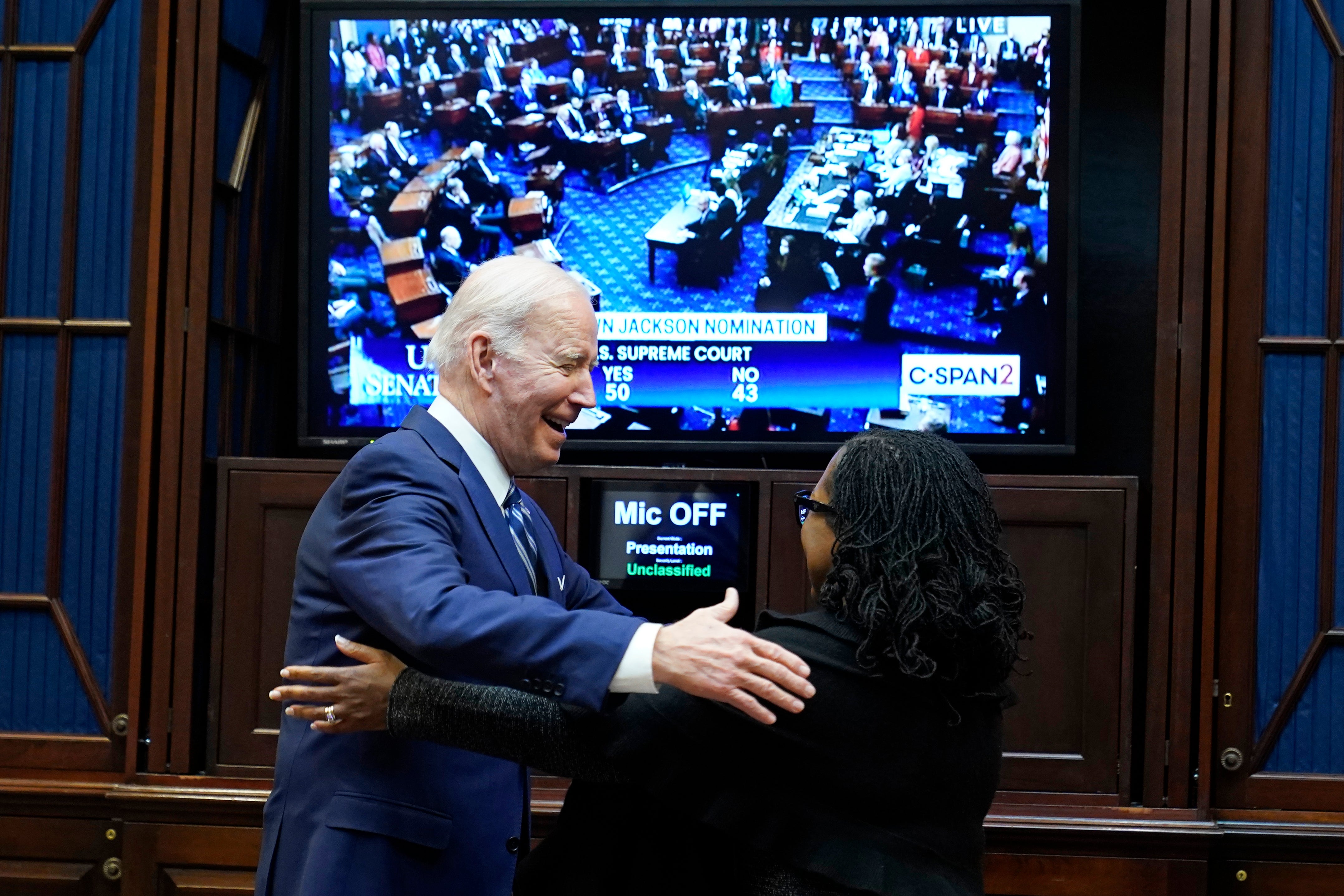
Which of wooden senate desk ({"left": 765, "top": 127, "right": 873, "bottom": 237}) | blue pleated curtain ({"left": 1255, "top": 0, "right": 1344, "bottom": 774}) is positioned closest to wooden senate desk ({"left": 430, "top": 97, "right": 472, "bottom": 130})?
wooden senate desk ({"left": 765, "top": 127, "right": 873, "bottom": 237})

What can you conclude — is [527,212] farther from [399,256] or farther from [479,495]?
[479,495]

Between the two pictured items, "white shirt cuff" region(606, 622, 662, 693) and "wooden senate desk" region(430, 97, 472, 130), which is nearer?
"white shirt cuff" region(606, 622, 662, 693)

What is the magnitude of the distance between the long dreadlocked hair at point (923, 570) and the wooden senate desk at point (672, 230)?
2043mm

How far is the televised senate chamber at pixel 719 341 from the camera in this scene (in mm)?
3066

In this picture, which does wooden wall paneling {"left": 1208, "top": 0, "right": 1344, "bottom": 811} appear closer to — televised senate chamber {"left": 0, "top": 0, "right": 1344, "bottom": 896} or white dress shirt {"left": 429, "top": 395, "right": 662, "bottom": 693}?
televised senate chamber {"left": 0, "top": 0, "right": 1344, "bottom": 896}

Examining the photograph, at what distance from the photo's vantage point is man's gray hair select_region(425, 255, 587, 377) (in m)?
1.93

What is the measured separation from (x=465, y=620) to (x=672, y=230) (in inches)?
85.1

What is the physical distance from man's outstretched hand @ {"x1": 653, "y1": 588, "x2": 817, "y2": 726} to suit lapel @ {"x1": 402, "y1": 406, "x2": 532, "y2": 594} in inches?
18.4

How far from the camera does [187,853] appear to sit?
3.20 metres

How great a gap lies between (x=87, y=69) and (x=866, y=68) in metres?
2.05

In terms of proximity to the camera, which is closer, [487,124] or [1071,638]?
[1071,638]

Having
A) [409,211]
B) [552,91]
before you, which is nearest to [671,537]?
[409,211]

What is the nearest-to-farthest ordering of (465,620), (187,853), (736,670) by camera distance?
(736,670), (465,620), (187,853)

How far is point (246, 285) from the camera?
358 cm
